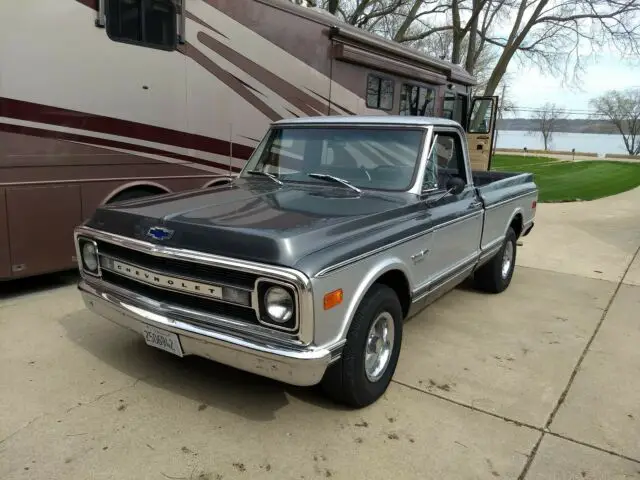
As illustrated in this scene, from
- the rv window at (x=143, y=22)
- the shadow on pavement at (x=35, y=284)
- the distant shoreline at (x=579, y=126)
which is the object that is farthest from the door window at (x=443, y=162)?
the distant shoreline at (x=579, y=126)

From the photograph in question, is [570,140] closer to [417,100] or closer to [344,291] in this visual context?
[417,100]

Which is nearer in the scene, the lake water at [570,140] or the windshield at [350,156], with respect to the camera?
the windshield at [350,156]

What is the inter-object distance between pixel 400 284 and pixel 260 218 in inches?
43.6

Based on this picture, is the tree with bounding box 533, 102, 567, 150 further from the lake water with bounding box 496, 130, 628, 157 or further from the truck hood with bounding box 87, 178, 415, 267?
the truck hood with bounding box 87, 178, 415, 267

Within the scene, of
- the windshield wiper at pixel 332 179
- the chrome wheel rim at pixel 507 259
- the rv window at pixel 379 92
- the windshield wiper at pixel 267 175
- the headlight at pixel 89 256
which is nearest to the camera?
the headlight at pixel 89 256

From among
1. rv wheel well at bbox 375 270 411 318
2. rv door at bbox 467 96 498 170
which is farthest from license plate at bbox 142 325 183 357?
rv door at bbox 467 96 498 170

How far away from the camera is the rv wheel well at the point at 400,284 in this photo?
11.7 feet

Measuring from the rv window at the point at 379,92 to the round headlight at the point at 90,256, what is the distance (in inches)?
243

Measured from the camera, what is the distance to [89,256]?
12.3 ft

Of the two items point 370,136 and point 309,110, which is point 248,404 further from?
point 309,110

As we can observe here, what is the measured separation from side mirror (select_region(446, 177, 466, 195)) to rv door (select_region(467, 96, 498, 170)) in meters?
9.17

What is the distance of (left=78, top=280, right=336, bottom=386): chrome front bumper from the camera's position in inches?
111

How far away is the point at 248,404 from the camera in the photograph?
3.48m

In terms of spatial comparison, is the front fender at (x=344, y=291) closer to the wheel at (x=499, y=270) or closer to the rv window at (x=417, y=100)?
the wheel at (x=499, y=270)
